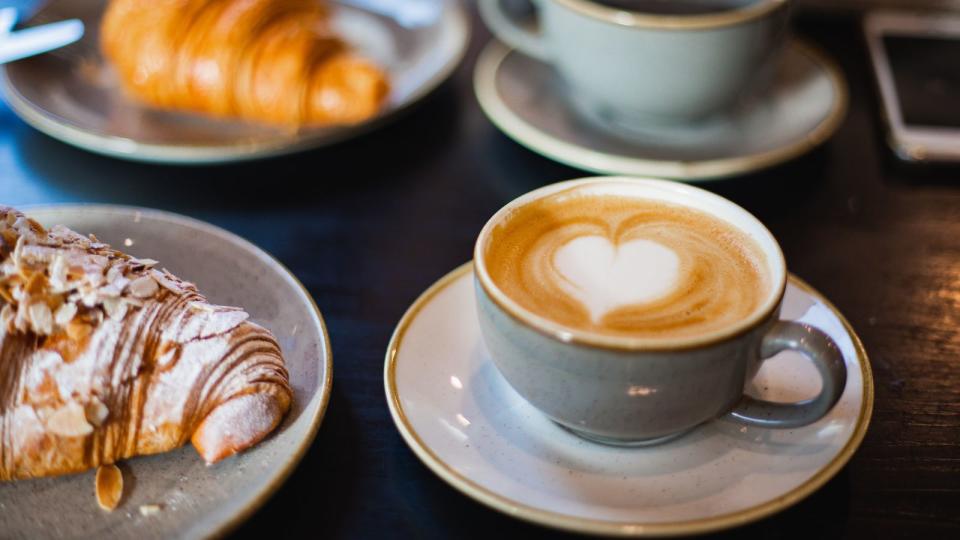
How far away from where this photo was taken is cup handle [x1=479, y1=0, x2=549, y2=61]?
1.08m

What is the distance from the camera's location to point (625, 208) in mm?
704

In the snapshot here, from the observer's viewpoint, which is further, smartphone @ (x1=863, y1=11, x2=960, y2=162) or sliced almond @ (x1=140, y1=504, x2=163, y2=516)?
smartphone @ (x1=863, y1=11, x2=960, y2=162)

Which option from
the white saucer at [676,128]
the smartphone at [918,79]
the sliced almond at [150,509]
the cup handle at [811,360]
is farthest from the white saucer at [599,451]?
the smartphone at [918,79]

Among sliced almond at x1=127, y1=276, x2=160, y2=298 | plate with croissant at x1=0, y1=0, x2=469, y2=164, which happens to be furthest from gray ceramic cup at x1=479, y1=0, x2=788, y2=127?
sliced almond at x1=127, y1=276, x2=160, y2=298

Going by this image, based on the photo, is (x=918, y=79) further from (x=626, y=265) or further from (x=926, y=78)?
(x=626, y=265)

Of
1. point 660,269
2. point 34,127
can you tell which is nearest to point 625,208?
point 660,269

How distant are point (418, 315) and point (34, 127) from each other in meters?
0.61

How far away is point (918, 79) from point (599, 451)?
0.75 metres

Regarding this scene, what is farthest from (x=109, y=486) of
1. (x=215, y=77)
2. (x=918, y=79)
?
(x=918, y=79)

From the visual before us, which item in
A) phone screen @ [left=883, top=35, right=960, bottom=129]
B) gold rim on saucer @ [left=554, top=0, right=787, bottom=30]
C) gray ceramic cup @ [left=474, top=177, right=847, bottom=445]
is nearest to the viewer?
gray ceramic cup @ [left=474, top=177, right=847, bottom=445]

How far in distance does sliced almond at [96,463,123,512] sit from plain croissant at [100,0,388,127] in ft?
1.75

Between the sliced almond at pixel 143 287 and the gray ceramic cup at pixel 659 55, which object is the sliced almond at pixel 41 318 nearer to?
the sliced almond at pixel 143 287

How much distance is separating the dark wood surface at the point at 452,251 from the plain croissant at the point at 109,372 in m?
0.07

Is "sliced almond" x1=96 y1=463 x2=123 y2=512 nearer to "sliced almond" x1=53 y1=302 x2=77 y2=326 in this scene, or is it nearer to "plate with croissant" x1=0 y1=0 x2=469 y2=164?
"sliced almond" x1=53 y1=302 x2=77 y2=326
